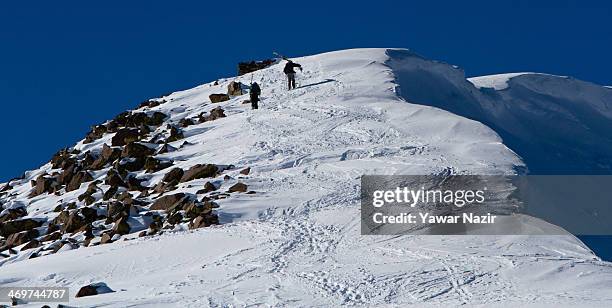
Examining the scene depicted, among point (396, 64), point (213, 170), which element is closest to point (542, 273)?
point (213, 170)

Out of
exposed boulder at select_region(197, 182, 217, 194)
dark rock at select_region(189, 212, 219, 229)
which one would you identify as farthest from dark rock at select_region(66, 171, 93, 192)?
dark rock at select_region(189, 212, 219, 229)

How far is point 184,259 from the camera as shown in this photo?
24141mm

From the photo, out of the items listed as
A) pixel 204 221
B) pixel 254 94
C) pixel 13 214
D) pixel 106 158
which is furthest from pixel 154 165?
pixel 204 221

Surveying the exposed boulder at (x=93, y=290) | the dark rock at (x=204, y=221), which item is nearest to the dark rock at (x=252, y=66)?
the dark rock at (x=204, y=221)

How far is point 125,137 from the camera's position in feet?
137

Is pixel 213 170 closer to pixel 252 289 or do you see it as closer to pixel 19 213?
pixel 19 213

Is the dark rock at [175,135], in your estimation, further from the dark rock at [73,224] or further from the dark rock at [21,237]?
the dark rock at [73,224]

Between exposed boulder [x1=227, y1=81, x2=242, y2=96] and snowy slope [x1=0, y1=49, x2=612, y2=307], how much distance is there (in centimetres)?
528

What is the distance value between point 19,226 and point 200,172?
545cm

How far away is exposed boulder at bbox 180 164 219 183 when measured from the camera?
3216cm

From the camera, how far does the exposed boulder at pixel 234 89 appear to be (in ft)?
152

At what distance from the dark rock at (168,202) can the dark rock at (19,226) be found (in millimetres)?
4389

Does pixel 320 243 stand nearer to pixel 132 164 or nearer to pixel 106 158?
pixel 132 164

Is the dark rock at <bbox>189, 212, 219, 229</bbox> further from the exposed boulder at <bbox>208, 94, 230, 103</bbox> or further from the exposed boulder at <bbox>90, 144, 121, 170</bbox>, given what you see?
the exposed boulder at <bbox>208, 94, 230, 103</bbox>
